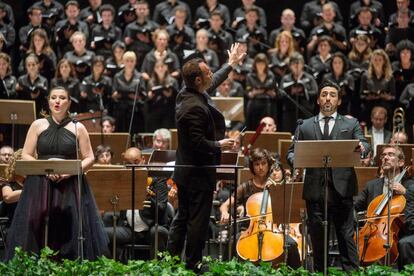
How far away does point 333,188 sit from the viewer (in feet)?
24.8

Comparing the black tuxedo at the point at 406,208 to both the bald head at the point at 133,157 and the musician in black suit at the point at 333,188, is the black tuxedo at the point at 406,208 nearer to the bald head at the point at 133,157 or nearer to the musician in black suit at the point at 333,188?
the musician in black suit at the point at 333,188

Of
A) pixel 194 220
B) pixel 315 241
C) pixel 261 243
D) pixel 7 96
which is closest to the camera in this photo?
pixel 194 220

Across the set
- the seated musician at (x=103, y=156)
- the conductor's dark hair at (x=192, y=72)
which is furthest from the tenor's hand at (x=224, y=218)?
the conductor's dark hair at (x=192, y=72)

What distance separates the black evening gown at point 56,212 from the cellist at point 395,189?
8.87 ft

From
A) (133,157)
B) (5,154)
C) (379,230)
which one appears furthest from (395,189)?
(5,154)

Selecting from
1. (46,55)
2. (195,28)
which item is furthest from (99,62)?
(195,28)

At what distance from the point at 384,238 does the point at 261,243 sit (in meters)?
1.13

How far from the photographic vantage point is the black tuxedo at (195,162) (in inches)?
272

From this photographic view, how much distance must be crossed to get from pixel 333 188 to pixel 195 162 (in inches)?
49.6

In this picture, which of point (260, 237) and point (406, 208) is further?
point (406, 208)

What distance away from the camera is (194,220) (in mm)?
7004

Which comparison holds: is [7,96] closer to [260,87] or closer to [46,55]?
[46,55]

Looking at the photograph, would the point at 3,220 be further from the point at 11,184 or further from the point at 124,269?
the point at 124,269

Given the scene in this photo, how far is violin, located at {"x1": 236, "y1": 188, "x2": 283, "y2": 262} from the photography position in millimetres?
8336
